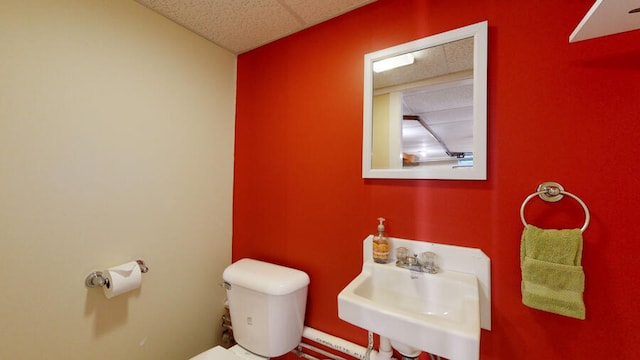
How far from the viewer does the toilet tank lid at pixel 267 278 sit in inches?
44.5

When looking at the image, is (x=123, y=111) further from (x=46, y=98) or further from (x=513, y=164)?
(x=513, y=164)

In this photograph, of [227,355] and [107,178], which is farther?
[227,355]

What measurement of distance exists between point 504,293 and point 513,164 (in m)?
0.46

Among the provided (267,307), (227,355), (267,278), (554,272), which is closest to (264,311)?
(267,307)

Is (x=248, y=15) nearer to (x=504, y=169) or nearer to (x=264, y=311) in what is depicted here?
(x=504, y=169)

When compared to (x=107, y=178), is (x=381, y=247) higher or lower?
lower

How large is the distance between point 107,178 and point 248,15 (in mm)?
999

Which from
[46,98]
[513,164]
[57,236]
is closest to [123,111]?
[46,98]

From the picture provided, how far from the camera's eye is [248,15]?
122cm

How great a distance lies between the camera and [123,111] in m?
1.11

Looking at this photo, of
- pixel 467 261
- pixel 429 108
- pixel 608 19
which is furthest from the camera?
pixel 429 108

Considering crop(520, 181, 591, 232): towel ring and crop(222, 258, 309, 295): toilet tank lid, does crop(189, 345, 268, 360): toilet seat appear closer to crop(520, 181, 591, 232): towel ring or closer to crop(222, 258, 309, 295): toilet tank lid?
crop(222, 258, 309, 295): toilet tank lid

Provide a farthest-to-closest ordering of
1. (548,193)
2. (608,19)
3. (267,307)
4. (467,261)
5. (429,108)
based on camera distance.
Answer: (267,307), (429,108), (467,261), (548,193), (608,19)

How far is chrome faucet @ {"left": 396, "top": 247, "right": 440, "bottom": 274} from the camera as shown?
37.8 inches
